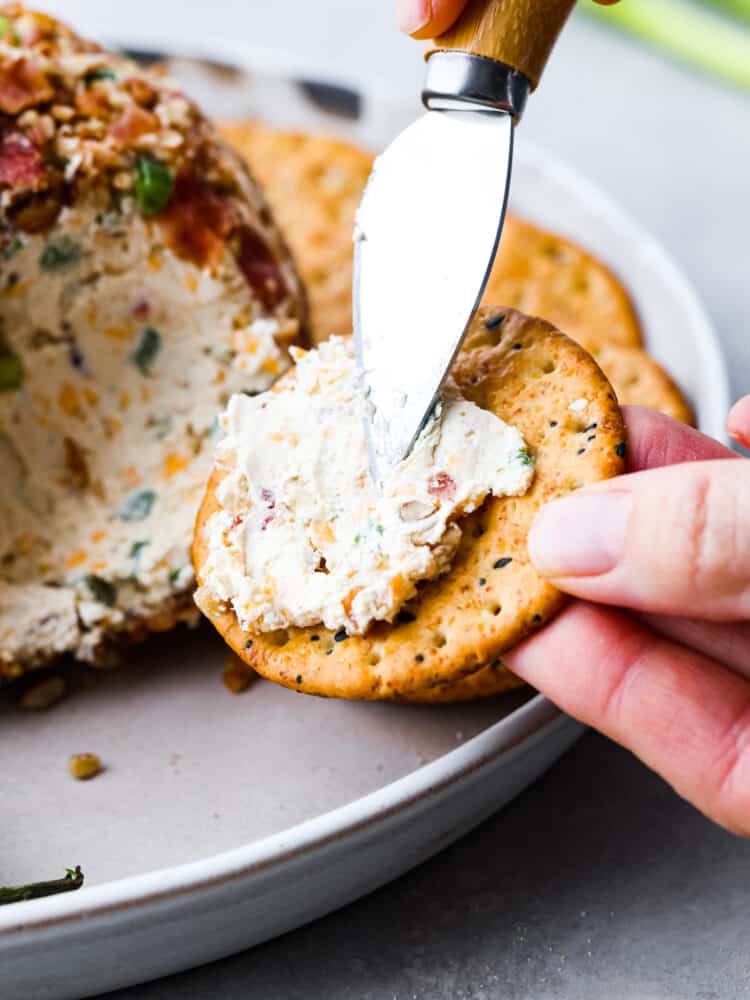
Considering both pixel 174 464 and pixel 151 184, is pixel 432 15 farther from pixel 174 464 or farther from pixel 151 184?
pixel 174 464

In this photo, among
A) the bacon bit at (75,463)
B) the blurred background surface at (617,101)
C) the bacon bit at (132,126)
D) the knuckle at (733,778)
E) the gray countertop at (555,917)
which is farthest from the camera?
the blurred background surface at (617,101)

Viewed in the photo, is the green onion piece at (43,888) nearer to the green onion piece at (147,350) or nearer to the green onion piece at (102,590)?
the green onion piece at (102,590)

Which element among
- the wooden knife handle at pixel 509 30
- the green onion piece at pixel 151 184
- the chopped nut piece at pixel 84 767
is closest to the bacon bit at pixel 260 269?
→ the green onion piece at pixel 151 184

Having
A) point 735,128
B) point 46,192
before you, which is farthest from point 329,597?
point 735,128

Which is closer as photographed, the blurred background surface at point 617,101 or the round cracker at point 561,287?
the round cracker at point 561,287

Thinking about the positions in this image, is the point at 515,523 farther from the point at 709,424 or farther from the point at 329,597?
the point at 709,424

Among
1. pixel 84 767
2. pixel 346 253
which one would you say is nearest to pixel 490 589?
pixel 84 767
